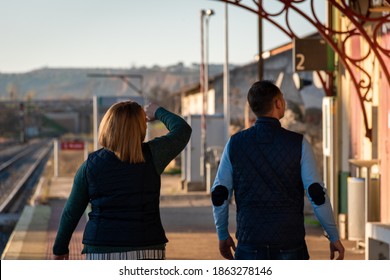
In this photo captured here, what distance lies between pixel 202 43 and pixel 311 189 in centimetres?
3463

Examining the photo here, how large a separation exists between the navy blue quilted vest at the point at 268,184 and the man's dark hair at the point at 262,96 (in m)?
0.06

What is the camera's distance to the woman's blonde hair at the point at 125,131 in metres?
5.68

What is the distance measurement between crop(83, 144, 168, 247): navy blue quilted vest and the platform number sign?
1103 centimetres

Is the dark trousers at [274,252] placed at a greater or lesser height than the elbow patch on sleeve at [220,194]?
lesser

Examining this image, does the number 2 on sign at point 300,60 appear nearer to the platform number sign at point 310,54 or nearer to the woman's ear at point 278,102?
the platform number sign at point 310,54

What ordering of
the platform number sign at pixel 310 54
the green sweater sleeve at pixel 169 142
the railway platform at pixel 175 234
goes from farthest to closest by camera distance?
1. the platform number sign at pixel 310 54
2. the railway platform at pixel 175 234
3. the green sweater sleeve at pixel 169 142

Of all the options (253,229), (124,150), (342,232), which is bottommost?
(342,232)

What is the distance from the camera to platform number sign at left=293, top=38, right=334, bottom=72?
656 inches

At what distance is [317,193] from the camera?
19.9 ft

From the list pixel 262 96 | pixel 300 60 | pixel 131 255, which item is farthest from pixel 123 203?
pixel 300 60

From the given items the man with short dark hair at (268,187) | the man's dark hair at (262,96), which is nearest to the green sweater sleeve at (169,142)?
the man with short dark hair at (268,187)

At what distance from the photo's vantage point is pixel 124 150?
Result: 5.70 metres

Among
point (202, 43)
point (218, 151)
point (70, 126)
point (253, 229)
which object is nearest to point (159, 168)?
point (253, 229)
